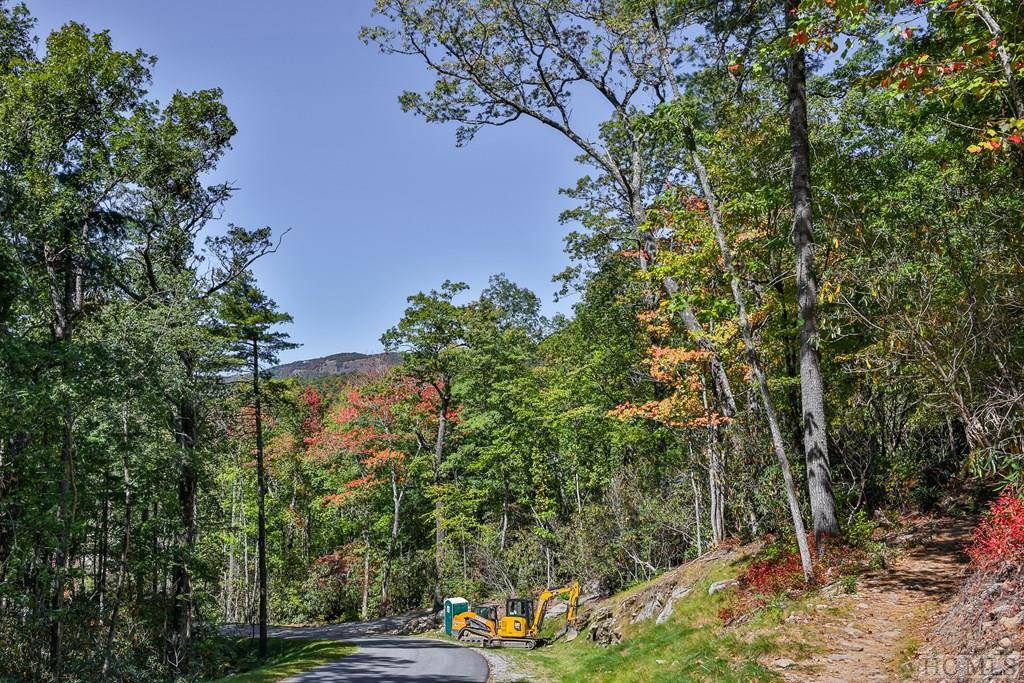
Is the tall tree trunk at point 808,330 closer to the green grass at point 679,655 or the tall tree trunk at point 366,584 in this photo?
the green grass at point 679,655

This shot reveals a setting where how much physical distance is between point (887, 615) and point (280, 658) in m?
18.1

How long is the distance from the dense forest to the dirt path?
4.21ft

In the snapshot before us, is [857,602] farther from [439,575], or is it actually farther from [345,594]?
[345,594]

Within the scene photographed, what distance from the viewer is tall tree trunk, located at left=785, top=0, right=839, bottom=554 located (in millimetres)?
10094

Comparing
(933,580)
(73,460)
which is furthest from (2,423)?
(933,580)

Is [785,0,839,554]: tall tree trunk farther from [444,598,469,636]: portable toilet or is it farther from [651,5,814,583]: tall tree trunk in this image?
[444,598,469,636]: portable toilet

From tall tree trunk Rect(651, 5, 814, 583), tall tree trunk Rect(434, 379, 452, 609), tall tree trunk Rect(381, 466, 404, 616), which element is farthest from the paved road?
tall tree trunk Rect(381, 466, 404, 616)

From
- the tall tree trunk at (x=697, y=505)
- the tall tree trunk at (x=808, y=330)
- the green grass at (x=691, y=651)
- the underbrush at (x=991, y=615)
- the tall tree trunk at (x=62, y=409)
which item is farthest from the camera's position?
the tall tree trunk at (x=697, y=505)

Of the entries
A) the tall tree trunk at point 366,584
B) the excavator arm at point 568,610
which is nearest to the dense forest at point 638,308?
the excavator arm at point 568,610

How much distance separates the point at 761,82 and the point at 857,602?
14759 mm

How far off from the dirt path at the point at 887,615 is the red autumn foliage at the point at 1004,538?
1260 millimetres

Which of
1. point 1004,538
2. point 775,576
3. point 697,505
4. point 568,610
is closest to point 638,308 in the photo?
point 697,505

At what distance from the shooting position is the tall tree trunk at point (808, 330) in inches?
397

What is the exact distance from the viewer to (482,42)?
54.3 feet
